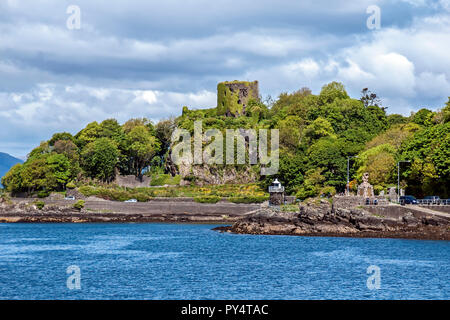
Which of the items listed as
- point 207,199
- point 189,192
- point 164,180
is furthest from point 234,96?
point 207,199

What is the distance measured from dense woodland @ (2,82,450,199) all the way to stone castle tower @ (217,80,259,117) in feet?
8.32

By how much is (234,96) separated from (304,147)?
3957 centimetres

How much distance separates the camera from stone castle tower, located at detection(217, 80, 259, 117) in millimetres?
142500

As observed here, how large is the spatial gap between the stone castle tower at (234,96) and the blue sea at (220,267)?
7092 cm

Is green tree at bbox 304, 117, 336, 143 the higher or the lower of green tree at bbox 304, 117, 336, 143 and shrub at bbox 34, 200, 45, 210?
the higher

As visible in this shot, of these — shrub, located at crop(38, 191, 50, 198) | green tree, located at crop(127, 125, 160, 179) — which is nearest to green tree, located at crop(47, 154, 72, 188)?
shrub, located at crop(38, 191, 50, 198)

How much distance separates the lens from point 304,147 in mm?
108312

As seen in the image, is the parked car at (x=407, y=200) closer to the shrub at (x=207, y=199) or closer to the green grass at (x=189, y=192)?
the green grass at (x=189, y=192)

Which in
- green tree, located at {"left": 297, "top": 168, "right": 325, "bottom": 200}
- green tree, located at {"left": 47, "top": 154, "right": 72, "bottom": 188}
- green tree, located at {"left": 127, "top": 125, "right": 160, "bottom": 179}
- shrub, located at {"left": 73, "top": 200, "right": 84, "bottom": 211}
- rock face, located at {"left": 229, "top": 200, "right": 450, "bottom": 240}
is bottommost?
rock face, located at {"left": 229, "top": 200, "right": 450, "bottom": 240}

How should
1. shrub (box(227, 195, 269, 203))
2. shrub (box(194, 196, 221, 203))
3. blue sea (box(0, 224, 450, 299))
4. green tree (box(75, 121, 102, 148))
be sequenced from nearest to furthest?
blue sea (box(0, 224, 450, 299)), shrub (box(227, 195, 269, 203)), shrub (box(194, 196, 221, 203)), green tree (box(75, 121, 102, 148))

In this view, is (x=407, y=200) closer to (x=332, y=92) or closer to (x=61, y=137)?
(x=332, y=92)

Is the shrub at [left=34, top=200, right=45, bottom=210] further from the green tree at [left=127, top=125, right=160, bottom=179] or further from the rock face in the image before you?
the rock face

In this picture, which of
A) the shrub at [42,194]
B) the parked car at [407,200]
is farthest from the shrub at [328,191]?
the shrub at [42,194]
